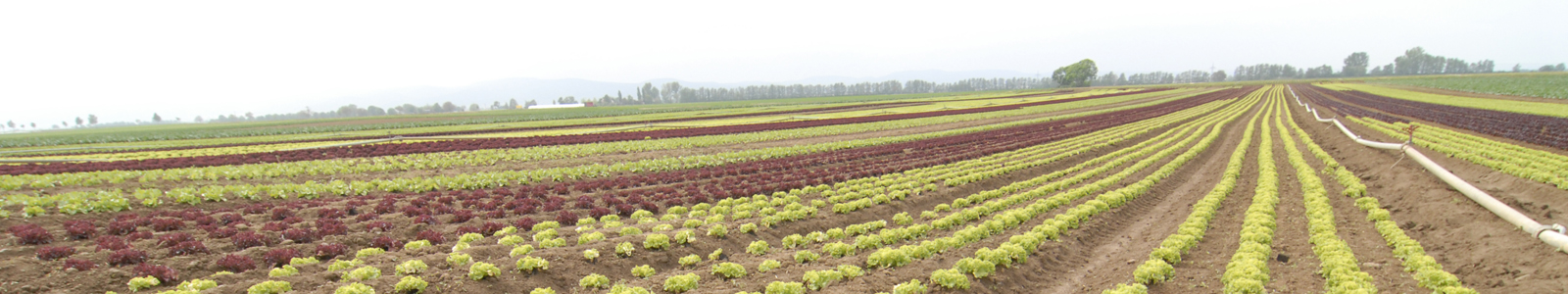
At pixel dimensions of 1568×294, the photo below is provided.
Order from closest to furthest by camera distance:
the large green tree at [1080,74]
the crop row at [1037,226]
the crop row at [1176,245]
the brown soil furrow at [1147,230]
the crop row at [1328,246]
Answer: the crop row at [1328,246]
the crop row at [1176,245]
the crop row at [1037,226]
the brown soil furrow at [1147,230]
the large green tree at [1080,74]

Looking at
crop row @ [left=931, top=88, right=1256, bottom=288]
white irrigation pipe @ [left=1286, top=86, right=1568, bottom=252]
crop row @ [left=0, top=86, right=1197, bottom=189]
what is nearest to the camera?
white irrigation pipe @ [left=1286, top=86, right=1568, bottom=252]

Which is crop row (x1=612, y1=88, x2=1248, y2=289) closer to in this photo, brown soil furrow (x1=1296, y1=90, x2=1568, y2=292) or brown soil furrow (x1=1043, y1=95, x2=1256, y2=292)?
brown soil furrow (x1=1043, y1=95, x2=1256, y2=292)

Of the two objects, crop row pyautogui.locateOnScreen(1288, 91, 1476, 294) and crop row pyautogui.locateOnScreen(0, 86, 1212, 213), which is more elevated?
crop row pyautogui.locateOnScreen(0, 86, 1212, 213)

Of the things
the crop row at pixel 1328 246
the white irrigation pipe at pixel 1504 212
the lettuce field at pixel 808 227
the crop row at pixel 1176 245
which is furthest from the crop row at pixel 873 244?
the white irrigation pipe at pixel 1504 212

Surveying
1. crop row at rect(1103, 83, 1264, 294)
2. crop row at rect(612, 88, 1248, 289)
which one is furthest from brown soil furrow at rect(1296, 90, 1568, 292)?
crop row at rect(612, 88, 1248, 289)

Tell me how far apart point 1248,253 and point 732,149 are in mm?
22493

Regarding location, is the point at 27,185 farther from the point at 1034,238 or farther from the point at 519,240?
the point at 1034,238

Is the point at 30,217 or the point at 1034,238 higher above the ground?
the point at 30,217

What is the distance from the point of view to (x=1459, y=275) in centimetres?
909

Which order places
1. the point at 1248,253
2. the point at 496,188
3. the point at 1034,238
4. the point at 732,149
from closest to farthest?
the point at 1248,253, the point at 1034,238, the point at 496,188, the point at 732,149

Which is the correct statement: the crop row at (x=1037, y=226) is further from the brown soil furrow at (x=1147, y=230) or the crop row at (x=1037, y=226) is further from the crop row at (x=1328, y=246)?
the crop row at (x=1328, y=246)

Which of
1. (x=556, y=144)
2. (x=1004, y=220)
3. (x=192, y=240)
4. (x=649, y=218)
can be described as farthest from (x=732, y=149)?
(x=192, y=240)

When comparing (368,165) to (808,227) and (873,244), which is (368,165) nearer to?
(808,227)

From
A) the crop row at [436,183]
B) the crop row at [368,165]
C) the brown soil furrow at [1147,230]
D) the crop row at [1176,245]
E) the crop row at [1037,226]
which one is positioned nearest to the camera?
the crop row at [1176,245]
